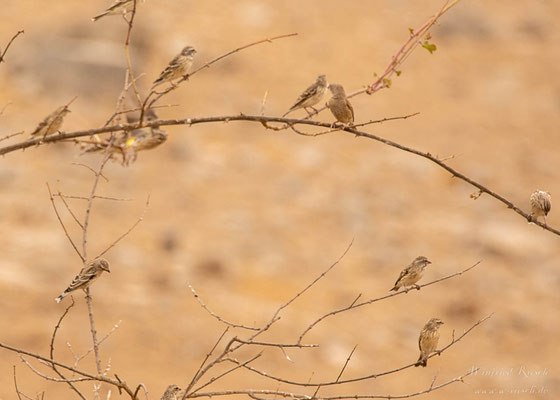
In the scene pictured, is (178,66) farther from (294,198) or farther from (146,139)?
(294,198)

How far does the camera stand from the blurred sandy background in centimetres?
2050

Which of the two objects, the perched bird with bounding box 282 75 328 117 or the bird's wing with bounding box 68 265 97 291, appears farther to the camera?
the perched bird with bounding box 282 75 328 117

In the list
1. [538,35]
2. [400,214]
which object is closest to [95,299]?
[400,214]

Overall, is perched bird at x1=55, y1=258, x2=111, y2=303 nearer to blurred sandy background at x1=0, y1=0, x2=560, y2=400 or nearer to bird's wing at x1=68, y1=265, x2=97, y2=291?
bird's wing at x1=68, y1=265, x2=97, y2=291

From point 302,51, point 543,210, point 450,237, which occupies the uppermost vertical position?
point 302,51

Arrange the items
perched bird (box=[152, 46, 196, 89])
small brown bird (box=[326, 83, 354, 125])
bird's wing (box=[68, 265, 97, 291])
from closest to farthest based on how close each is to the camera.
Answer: bird's wing (box=[68, 265, 97, 291])
small brown bird (box=[326, 83, 354, 125])
perched bird (box=[152, 46, 196, 89])

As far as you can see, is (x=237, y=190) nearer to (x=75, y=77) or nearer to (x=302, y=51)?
(x=75, y=77)

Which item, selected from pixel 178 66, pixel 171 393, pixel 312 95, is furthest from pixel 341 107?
pixel 171 393

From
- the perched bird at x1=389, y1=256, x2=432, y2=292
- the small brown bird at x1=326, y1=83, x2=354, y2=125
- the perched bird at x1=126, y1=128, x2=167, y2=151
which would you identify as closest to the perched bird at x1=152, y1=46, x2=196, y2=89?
the perched bird at x1=126, y1=128, x2=167, y2=151

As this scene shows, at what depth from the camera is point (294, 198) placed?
25984 mm

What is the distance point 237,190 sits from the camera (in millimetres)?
25812

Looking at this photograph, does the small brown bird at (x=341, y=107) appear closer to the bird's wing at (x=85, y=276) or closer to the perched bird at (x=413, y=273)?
the perched bird at (x=413, y=273)

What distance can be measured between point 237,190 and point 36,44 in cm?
815

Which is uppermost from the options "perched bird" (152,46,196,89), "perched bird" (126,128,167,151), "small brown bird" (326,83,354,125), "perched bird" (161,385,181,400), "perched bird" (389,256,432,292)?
"perched bird" (152,46,196,89)
